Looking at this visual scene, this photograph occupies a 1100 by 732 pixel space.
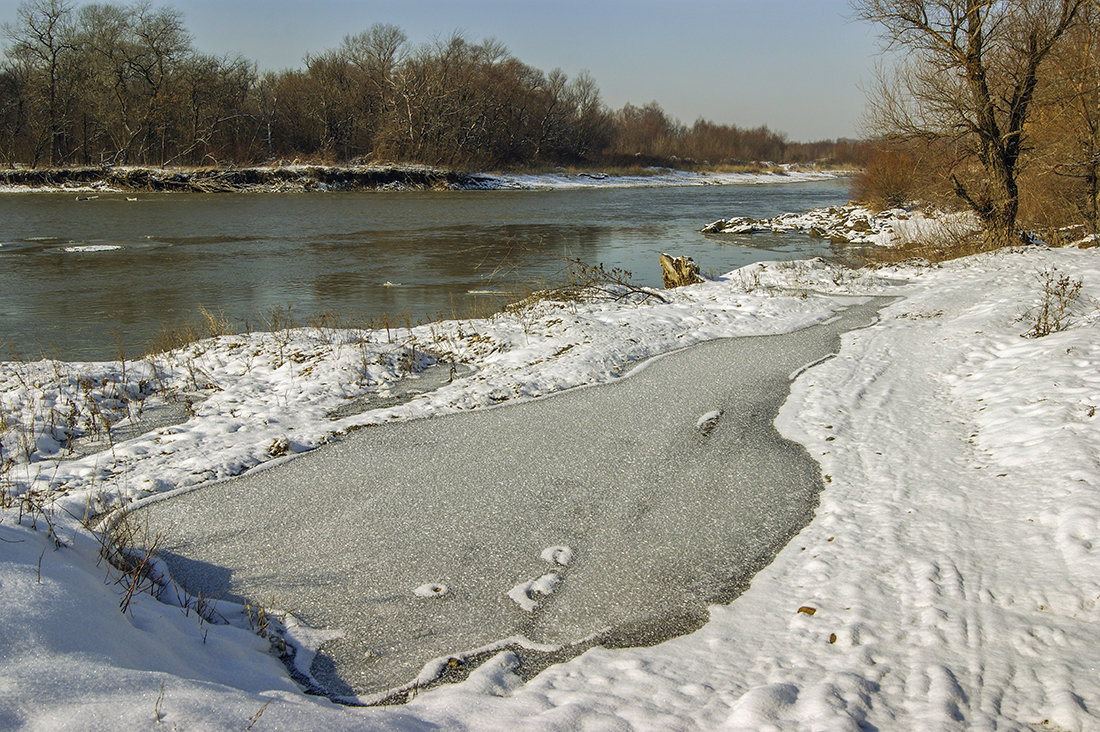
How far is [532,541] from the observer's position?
4.56m

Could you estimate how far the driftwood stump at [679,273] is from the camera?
15.2 m

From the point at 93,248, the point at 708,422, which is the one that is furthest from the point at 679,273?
the point at 93,248

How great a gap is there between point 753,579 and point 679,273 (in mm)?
11898

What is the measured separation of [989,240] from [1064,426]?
1402cm

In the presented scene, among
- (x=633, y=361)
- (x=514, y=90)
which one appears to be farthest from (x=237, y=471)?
(x=514, y=90)

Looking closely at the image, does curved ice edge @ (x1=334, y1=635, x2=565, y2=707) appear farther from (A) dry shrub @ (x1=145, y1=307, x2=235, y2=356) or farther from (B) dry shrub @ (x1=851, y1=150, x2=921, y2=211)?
(B) dry shrub @ (x1=851, y1=150, x2=921, y2=211)

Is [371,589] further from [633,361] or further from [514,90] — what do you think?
[514,90]

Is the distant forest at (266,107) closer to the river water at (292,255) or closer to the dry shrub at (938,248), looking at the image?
the river water at (292,255)

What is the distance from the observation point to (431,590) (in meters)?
4.01

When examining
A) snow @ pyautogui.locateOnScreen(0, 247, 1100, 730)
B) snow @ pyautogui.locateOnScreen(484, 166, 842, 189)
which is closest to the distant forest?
snow @ pyautogui.locateOnScreen(484, 166, 842, 189)

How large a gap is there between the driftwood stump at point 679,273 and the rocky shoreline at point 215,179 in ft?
134

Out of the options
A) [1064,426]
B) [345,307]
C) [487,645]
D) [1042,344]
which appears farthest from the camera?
[345,307]

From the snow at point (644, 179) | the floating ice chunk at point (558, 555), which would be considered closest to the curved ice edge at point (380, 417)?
the floating ice chunk at point (558, 555)

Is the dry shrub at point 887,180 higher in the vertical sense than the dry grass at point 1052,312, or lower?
higher
